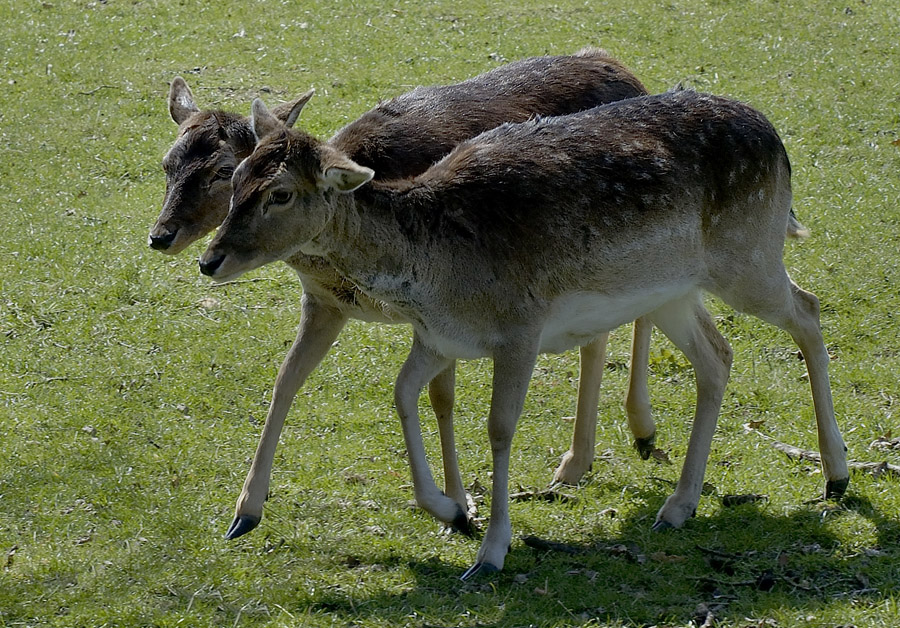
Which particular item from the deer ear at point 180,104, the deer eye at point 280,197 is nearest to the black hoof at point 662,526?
the deer eye at point 280,197

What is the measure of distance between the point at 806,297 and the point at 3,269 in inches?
275

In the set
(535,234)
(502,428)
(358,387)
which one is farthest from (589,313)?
(358,387)

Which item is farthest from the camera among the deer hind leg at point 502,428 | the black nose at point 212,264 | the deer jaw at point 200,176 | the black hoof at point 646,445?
the black hoof at point 646,445

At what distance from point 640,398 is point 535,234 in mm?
2073

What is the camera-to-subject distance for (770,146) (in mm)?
7605

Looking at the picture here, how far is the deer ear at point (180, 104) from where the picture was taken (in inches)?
336

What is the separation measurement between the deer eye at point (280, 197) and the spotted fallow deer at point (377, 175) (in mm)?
1024

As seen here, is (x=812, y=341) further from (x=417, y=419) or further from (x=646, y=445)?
(x=417, y=419)

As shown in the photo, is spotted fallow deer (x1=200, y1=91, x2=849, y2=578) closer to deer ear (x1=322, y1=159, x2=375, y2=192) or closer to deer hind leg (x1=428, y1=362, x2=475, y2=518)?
deer ear (x1=322, y1=159, x2=375, y2=192)

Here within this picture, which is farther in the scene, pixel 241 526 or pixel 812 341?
pixel 812 341

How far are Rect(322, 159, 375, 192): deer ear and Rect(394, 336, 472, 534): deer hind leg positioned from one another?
113 cm

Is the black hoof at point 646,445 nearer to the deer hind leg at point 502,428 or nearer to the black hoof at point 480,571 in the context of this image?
the deer hind leg at point 502,428

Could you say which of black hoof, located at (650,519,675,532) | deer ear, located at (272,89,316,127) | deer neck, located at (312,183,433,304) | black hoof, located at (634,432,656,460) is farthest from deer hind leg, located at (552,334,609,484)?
deer ear, located at (272,89,316,127)

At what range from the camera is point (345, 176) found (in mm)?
6379
